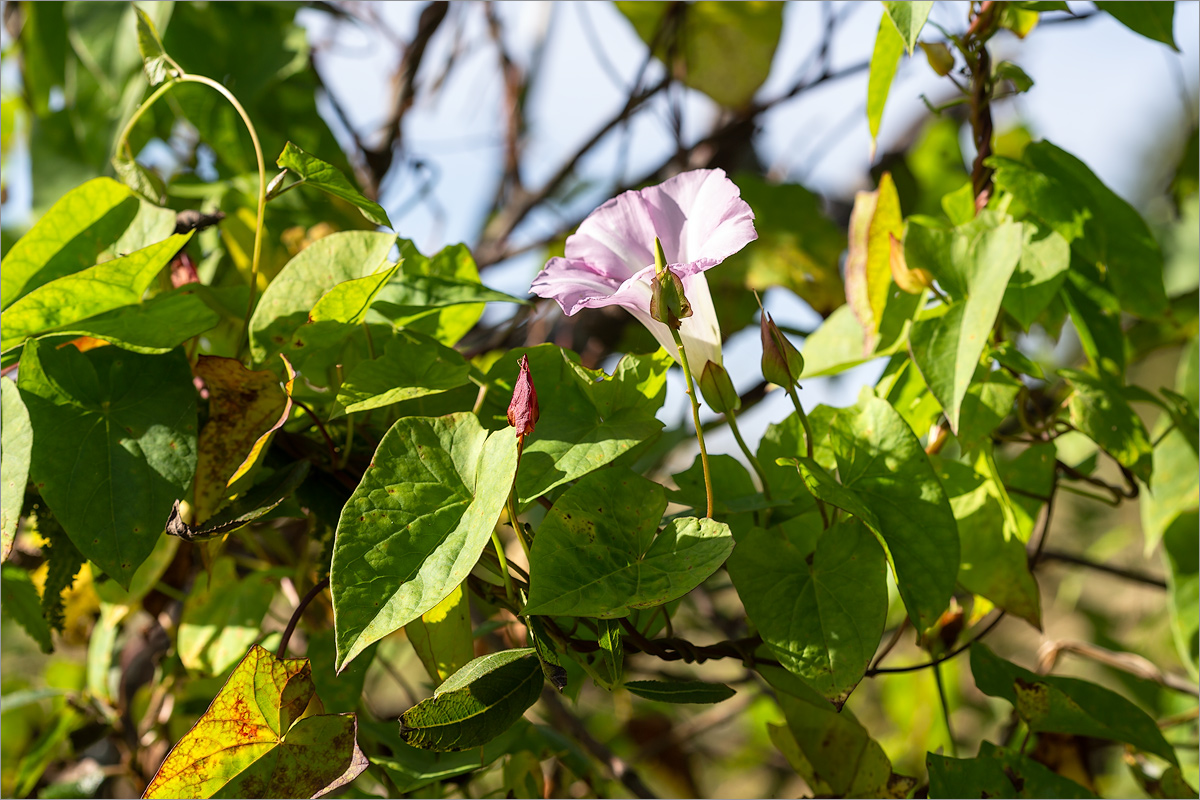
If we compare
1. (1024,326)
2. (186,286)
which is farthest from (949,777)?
(186,286)

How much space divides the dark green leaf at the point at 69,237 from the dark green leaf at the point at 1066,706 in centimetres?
55

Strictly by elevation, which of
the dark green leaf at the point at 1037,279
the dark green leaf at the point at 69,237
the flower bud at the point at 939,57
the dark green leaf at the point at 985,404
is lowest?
the dark green leaf at the point at 985,404

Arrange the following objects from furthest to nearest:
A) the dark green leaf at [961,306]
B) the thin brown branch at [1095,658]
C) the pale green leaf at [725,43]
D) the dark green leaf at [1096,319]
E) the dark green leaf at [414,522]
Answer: the pale green leaf at [725,43], the thin brown branch at [1095,658], the dark green leaf at [1096,319], the dark green leaf at [961,306], the dark green leaf at [414,522]

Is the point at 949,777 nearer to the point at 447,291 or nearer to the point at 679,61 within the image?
the point at 447,291

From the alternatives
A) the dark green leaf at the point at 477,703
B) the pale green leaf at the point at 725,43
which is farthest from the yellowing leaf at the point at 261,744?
the pale green leaf at the point at 725,43

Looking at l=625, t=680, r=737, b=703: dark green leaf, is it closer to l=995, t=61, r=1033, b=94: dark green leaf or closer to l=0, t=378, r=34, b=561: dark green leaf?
l=0, t=378, r=34, b=561: dark green leaf

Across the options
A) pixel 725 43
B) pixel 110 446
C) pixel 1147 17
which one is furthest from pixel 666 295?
pixel 725 43

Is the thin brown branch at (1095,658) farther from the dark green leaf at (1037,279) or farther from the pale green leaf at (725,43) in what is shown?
the pale green leaf at (725,43)

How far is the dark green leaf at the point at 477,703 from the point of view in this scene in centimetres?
32

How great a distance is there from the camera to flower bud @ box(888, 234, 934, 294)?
48cm

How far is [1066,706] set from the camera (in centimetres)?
47

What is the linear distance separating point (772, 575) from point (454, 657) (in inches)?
6.0

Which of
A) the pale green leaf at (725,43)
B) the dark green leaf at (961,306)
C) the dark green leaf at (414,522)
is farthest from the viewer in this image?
the pale green leaf at (725,43)

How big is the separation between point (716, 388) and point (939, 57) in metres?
0.27
